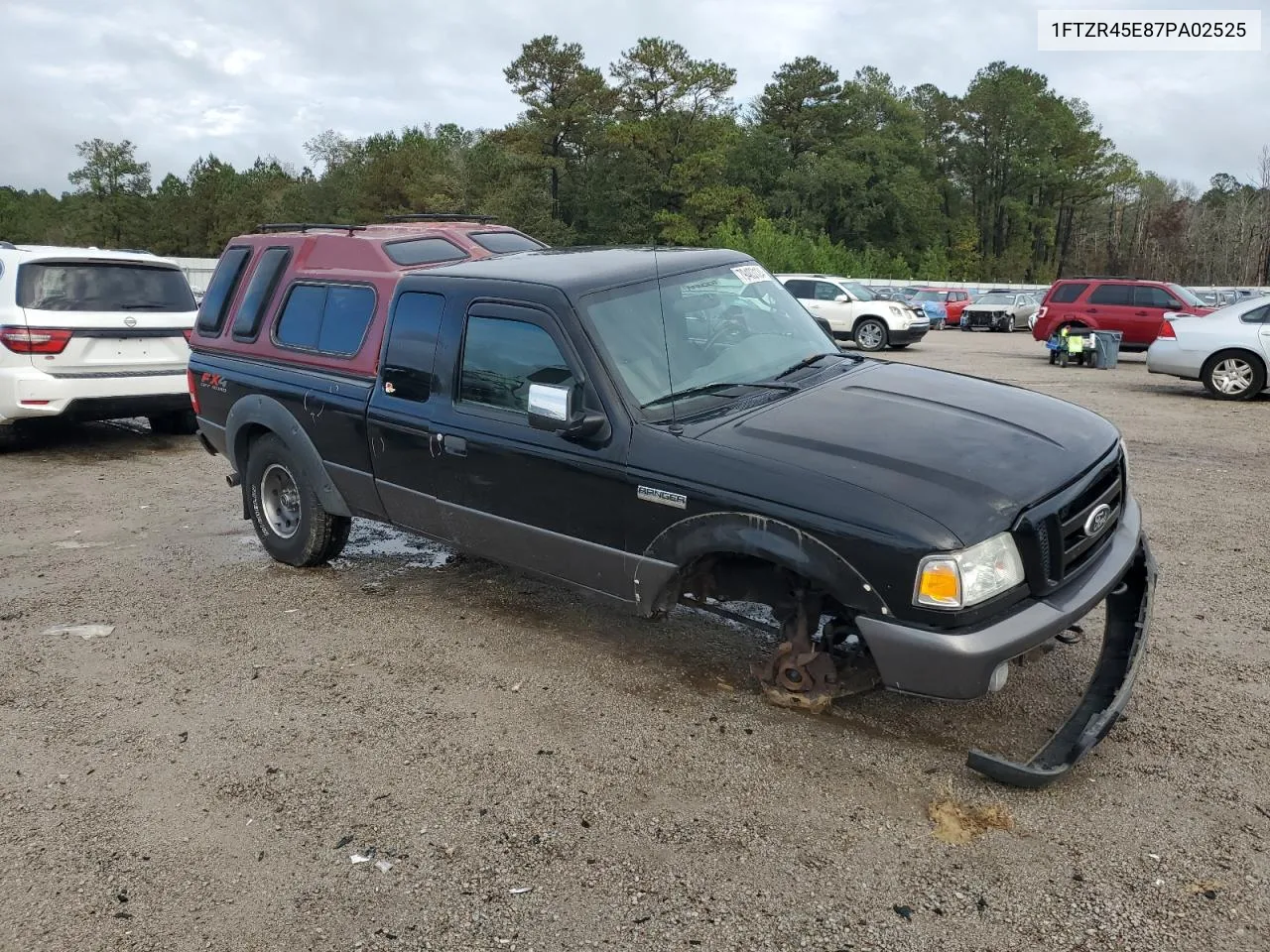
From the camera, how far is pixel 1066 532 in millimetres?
3322

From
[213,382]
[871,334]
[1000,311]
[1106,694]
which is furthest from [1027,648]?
[1000,311]

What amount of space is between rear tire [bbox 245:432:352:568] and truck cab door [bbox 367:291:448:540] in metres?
0.85

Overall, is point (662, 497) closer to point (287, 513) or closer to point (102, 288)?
point (287, 513)

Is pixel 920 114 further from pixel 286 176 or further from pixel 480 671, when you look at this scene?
pixel 480 671

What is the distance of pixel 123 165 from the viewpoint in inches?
3236

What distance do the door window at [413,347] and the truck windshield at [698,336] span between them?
37.4 inches

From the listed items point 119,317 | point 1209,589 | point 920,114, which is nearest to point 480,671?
point 1209,589

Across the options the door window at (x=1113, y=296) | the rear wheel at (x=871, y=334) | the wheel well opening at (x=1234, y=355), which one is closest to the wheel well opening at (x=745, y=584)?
the wheel well opening at (x=1234, y=355)

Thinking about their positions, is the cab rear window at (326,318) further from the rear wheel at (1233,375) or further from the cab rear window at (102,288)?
the rear wheel at (1233,375)

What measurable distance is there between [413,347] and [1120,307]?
1870 centimetres

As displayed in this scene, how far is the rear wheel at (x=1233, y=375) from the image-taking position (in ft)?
41.6

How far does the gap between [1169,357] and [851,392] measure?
1146cm

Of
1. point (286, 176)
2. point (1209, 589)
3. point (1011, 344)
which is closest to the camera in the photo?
point (1209, 589)

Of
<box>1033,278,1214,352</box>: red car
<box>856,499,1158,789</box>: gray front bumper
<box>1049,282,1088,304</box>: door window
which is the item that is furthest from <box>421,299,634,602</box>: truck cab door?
<box>1049,282,1088,304</box>: door window
